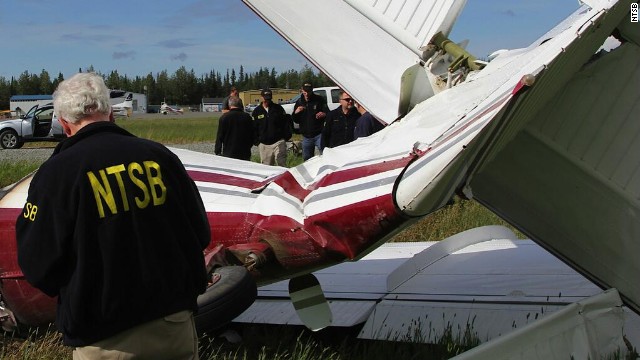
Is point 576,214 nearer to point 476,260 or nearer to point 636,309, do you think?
point 636,309

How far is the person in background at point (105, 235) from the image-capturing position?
7.95 feet

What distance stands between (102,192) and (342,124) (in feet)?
28.7

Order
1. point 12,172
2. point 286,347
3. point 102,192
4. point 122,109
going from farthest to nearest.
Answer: point 122,109 < point 12,172 < point 286,347 < point 102,192

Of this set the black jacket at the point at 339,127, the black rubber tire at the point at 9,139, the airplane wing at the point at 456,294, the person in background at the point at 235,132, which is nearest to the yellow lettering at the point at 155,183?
the airplane wing at the point at 456,294

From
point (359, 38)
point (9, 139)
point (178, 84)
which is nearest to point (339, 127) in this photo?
point (359, 38)

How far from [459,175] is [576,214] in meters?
1.15

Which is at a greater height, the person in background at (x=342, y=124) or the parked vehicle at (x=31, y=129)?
the person in background at (x=342, y=124)

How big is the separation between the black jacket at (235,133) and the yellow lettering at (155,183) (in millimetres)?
8848

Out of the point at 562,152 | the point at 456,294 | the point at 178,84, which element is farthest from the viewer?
the point at 178,84

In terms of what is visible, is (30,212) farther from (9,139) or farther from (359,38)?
(9,139)

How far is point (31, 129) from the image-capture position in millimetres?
26219

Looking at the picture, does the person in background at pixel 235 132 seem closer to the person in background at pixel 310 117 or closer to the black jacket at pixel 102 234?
the person in background at pixel 310 117

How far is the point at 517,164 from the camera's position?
13.5ft

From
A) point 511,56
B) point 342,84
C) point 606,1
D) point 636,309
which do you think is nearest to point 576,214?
point 636,309
